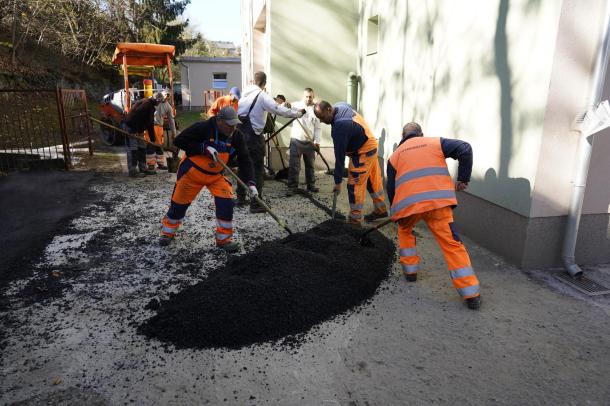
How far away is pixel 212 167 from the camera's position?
443 centimetres

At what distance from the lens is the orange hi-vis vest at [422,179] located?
11.2 feet

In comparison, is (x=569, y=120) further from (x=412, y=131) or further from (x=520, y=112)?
(x=412, y=131)

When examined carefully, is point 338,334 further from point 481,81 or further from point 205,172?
point 481,81

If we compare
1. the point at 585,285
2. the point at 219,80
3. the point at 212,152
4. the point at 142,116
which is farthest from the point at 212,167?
the point at 219,80

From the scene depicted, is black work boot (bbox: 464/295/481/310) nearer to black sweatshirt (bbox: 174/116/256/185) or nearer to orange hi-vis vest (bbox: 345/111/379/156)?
orange hi-vis vest (bbox: 345/111/379/156)

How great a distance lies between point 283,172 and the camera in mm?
8172

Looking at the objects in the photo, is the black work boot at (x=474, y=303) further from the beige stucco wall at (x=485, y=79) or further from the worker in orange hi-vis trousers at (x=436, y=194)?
the beige stucco wall at (x=485, y=79)

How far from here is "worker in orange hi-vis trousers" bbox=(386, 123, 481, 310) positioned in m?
3.38

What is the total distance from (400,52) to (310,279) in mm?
4648

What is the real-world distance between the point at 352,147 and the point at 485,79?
5.46 feet

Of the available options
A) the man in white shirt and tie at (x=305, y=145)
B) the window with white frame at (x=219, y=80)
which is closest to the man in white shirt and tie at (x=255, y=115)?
the man in white shirt and tie at (x=305, y=145)

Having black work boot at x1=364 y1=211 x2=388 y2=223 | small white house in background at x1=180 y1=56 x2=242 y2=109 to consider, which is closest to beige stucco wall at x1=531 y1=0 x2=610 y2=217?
black work boot at x1=364 y1=211 x2=388 y2=223

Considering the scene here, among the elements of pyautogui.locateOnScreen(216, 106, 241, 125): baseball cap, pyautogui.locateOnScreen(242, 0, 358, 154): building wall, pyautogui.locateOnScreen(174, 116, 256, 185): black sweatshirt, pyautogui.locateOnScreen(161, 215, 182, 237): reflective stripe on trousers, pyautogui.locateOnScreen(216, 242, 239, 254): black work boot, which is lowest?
pyautogui.locateOnScreen(216, 242, 239, 254): black work boot

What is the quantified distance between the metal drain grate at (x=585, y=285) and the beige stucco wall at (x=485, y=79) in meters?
0.74
